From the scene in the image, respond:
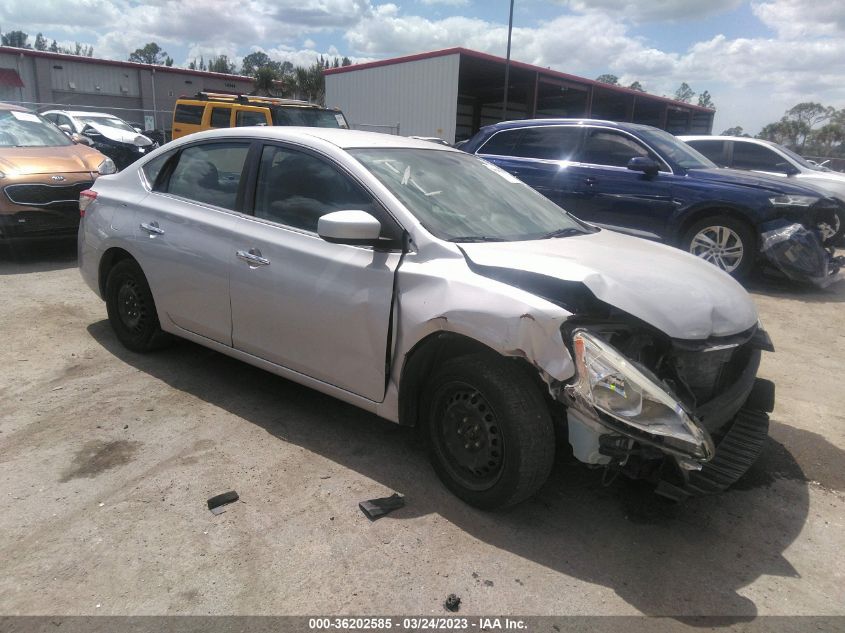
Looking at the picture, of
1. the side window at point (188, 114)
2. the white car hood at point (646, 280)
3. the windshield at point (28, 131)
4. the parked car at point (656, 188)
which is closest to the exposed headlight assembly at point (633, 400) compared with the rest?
the white car hood at point (646, 280)

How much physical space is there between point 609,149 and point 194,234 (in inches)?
224

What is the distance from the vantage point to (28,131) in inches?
318

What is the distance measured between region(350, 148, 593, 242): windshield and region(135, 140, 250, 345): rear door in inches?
37.6

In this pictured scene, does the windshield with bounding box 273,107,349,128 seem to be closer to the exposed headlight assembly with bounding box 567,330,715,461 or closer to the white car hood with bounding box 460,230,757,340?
the white car hood with bounding box 460,230,757,340

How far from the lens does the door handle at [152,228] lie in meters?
4.09

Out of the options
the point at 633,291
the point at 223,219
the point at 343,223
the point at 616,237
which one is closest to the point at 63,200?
the point at 223,219

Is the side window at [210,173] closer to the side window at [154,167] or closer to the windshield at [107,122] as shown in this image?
the side window at [154,167]

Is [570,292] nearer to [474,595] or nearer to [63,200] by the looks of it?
[474,595]

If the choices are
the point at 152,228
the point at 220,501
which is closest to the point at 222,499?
the point at 220,501

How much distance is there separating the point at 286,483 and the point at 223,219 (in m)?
1.65

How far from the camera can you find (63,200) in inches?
282

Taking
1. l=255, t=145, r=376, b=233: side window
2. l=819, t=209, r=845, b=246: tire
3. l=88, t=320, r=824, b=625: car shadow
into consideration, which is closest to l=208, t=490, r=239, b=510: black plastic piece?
l=88, t=320, r=824, b=625: car shadow

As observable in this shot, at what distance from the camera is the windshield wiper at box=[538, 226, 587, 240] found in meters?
3.42

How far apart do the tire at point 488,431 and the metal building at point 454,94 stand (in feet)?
66.9
